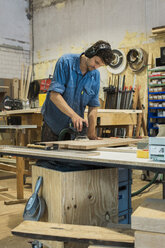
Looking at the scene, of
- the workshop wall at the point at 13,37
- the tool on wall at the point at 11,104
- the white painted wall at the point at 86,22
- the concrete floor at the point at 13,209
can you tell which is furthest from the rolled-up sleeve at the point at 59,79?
the workshop wall at the point at 13,37

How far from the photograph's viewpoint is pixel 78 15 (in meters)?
8.09

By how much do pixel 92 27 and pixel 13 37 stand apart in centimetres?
247

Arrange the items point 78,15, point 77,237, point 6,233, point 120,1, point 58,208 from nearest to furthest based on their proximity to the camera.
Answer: point 77,237, point 58,208, point 6,233, point 120,1, point 78,15

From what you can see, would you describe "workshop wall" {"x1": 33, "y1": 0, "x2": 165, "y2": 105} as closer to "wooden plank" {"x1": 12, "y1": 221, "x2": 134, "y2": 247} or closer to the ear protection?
the ear protection

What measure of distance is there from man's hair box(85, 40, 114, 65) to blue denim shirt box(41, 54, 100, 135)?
252mm

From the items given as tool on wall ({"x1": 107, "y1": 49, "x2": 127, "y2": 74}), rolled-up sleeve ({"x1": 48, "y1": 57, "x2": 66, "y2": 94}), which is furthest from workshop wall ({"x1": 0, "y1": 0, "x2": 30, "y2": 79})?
rolled-up sleeve ({"x1": 48, "y1": 57, "x2": 66, "y2": 94})

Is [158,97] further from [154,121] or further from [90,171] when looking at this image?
[90,171]

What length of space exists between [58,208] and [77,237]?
0.32 metres

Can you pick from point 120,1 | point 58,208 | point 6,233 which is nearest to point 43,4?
point 120,1

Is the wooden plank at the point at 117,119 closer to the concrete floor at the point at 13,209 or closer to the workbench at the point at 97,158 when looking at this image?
the concrete floor at the point at 13,209

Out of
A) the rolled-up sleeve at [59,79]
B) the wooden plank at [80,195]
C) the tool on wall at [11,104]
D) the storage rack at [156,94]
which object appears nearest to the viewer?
the wooden plank at [80,195]

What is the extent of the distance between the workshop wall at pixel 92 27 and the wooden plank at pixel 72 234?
206 inches

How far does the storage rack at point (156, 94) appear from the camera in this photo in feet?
18.8

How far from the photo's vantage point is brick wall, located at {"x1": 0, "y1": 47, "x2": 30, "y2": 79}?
336 inches
